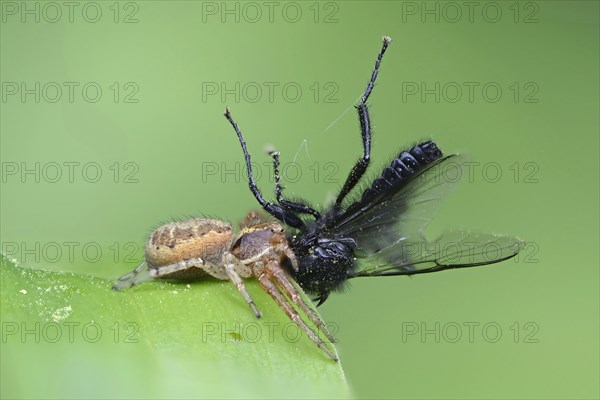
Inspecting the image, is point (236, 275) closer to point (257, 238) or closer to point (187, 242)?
point (187, 242)

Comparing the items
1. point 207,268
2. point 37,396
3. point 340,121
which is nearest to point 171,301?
point 37,396

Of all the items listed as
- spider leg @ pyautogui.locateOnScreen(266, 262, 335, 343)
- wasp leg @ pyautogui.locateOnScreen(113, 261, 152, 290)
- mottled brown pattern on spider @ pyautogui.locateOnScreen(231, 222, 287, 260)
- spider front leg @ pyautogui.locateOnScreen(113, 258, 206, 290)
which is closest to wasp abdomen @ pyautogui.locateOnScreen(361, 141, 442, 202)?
mottled brown pattern on spider @ pyautogui.locateOnScreen(231, 222, 287, 260)

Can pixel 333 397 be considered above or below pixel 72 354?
below

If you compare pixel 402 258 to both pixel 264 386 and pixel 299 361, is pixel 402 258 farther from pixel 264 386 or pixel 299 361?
pixel 264 386

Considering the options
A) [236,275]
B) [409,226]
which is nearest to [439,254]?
[409,226]

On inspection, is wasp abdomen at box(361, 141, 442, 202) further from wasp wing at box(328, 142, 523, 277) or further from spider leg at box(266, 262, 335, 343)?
spider leg at box(266, 262, 335, 343)

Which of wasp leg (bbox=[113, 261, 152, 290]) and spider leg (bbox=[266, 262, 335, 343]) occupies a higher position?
wasp leg (bbox=[113, 261, 152, 290])

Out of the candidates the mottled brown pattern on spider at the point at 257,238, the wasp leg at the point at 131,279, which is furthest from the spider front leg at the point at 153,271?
the mottled brown pattern on spider at the point at 257,238
